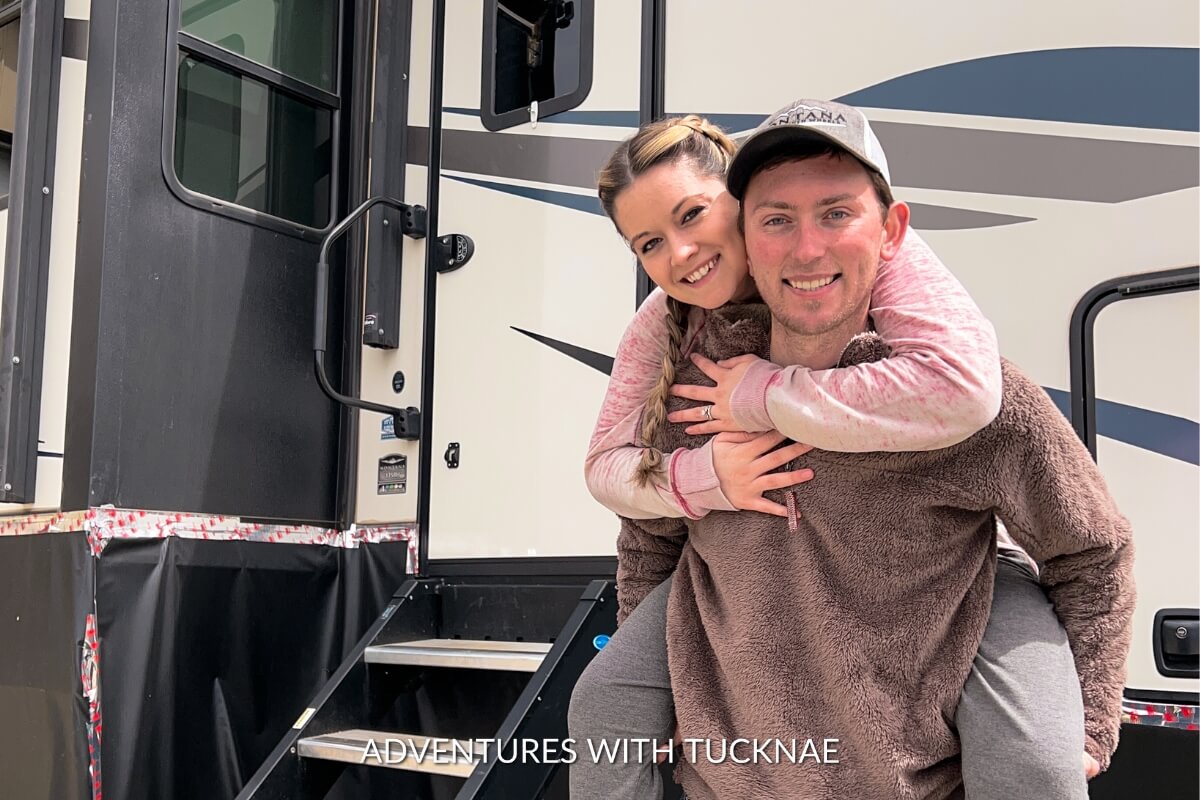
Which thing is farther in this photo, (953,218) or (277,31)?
(277,31)

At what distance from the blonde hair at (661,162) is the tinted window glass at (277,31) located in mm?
1937

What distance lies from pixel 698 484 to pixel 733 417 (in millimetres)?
102

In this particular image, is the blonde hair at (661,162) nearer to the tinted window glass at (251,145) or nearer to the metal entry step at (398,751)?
the metal entry step at (398,751)

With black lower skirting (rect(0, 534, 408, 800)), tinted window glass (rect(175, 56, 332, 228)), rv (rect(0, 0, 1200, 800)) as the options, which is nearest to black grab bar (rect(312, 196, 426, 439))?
rv (rect(0, 0, 1200, 800))

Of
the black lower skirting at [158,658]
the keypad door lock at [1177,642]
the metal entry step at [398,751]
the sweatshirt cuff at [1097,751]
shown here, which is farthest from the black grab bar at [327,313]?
the sweatshirt cuff at [1097,751]

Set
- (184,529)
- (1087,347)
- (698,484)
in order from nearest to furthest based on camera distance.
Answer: (698,484) → (1087,347) → (184,529)

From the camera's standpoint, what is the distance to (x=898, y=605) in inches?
58.4

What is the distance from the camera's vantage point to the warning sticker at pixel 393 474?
3.29 meters

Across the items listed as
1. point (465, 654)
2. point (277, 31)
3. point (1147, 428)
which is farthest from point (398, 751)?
point (277, 31)

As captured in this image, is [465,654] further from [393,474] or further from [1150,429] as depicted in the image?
[1150,429]

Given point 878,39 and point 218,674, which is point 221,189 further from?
point 878,39

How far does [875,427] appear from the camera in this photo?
141cm

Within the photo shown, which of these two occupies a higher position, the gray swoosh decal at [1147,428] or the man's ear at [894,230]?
the man's ear at [894,230]

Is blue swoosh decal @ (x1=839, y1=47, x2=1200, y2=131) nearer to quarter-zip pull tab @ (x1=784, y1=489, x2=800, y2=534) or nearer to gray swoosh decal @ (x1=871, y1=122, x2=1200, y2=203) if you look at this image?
gray swoosh decal @ (x1=871, y1=122, x2=1200, y2=203)
